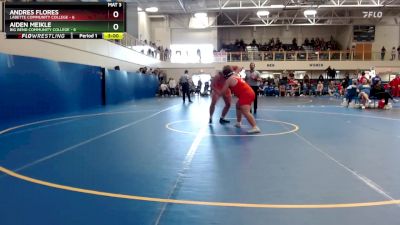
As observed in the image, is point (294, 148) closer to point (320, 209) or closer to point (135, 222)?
point (320, 209)

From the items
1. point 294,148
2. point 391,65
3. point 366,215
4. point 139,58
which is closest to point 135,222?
point 366,215

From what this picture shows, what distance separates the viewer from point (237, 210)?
11.7 ft

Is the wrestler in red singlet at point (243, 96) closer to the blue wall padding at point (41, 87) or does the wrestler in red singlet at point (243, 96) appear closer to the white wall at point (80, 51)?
the blue wall padding at point (41, 87)

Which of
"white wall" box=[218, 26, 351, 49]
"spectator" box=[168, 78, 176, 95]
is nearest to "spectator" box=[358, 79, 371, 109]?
"spectator" box=[168, 78, 176, 95]

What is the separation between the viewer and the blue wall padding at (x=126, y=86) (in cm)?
2039

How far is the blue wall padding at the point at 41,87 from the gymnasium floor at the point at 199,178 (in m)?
3.73

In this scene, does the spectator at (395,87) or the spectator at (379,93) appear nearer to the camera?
the spectator at (379,93)

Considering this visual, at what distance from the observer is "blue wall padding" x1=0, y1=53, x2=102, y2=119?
37.9 feet

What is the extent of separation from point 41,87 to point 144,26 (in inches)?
900

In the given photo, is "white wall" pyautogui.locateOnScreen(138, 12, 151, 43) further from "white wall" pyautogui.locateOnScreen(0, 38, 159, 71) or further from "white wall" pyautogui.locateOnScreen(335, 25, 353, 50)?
"white wall" pyautogui.locateOnScreen(335, 25, 353, 50)

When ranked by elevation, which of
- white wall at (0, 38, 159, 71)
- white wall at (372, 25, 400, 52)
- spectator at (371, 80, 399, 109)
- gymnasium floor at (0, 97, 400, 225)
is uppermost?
white wall at (372, 25, 400, 52)

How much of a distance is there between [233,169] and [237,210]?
160cm
